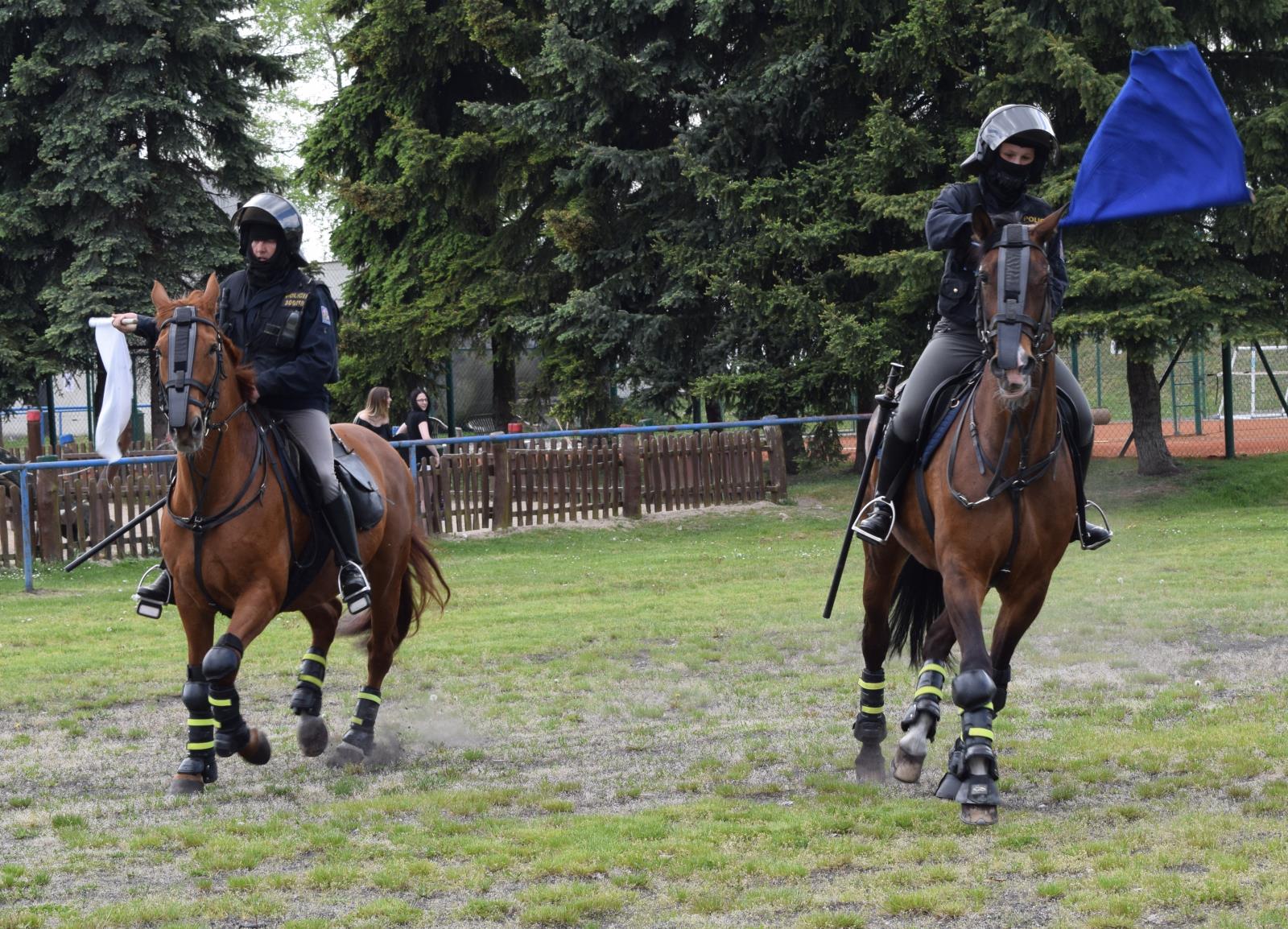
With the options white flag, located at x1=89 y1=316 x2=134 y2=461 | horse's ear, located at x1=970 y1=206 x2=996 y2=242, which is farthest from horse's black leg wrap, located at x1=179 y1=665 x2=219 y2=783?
horse's ear, located at x1=970 y1=206 x2=996 y2=242

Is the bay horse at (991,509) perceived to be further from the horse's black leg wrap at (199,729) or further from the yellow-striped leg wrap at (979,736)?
the horse's black leg wrap at (199,729)

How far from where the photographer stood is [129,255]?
32875mm

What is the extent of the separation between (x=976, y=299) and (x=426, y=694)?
18.2 feet

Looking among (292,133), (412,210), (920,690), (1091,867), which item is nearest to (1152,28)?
(412,210)

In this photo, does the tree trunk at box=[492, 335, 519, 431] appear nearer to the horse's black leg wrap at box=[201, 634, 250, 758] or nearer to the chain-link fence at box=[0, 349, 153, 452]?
the chain-link fence at box=[0, 349, 153, 452]

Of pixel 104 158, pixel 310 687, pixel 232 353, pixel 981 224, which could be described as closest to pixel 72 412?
pixel 104 158

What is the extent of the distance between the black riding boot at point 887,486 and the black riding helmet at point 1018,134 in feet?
4.92

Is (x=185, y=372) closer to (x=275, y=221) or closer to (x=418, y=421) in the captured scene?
(x=275, y=221)

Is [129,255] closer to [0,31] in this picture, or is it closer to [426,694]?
[0,31]

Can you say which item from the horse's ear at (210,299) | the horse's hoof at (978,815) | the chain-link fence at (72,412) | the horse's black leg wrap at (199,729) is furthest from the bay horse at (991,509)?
the chain-link fence at (72,412)

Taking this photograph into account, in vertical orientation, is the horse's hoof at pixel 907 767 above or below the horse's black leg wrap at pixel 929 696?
below

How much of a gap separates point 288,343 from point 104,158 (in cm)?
2712

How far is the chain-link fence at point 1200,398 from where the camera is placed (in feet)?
93.6

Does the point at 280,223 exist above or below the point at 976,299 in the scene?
above
